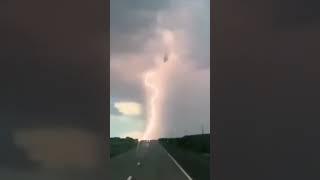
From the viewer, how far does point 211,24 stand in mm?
2676

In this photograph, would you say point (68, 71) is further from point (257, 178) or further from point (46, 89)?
point (257, 178)

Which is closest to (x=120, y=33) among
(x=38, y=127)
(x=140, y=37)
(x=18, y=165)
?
(x=140, y=37)

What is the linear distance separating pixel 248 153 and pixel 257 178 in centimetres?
15

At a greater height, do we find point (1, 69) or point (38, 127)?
point (1, 69)

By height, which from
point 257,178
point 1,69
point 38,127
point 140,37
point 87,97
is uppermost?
point 140,37

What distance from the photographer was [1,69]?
2.64 m

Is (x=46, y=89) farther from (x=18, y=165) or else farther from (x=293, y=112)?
(x=293, y=112)

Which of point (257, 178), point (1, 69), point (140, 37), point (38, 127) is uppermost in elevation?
point (140, 37)

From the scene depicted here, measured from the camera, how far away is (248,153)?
2588 millimetres

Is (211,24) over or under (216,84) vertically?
over

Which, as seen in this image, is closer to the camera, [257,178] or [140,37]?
[257,178]

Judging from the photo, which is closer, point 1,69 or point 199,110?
point 1,69

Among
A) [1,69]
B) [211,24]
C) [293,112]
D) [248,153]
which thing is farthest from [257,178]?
[1,69]

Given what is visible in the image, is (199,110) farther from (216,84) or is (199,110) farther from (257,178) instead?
(257,178)
